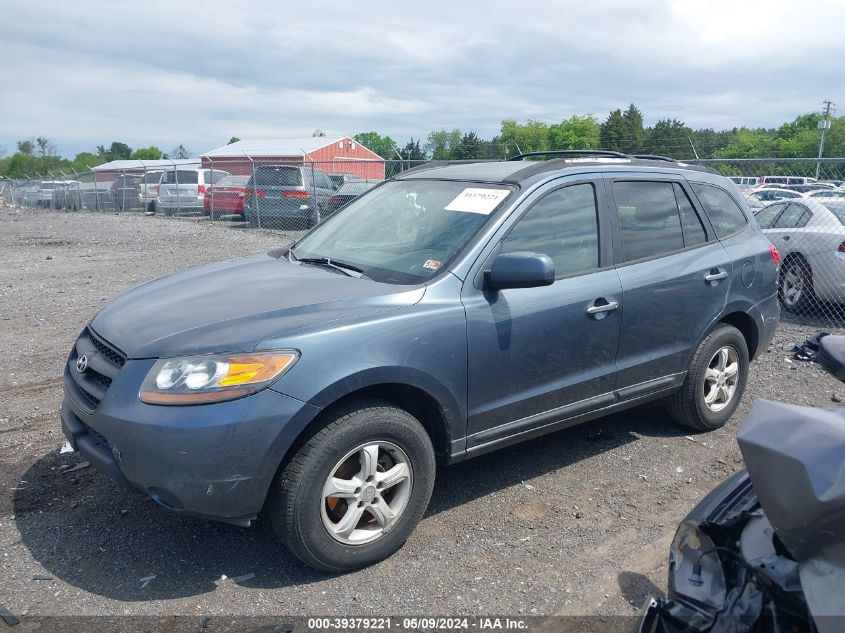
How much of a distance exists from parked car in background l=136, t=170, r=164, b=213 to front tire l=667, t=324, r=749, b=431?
2359cm

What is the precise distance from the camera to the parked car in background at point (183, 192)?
78.5 feet

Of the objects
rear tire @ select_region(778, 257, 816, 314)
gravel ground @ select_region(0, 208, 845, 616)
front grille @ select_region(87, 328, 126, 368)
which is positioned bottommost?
gravel ground @ select_region(0, 208, 845, 616)

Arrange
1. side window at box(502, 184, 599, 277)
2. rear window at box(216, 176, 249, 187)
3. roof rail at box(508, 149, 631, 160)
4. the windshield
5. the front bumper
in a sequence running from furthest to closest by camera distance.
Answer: rear window at box(216, 176, 249, 187), roof rail at box(508, 149, 631, 160), side window at box(502, 184, 599, 277), the windshield, the front bumper

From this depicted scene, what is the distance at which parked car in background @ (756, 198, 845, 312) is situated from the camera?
8789 mm

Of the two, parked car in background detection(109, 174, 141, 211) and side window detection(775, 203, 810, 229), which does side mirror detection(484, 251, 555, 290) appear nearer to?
side window detection(775, 203, 810, 229)

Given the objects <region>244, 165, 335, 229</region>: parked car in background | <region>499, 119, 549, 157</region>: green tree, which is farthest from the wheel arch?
<region>499, 119, 549, 157</region>: green tree

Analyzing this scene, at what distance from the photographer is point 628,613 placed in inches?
124

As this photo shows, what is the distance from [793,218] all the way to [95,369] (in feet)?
29.4

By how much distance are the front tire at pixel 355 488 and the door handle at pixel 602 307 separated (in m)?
1.25

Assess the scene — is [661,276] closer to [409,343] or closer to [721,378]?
[721,378]

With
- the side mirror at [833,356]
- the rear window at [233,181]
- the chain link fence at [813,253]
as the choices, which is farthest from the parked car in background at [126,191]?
the side mirror at [833,356]

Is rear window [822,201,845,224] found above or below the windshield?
below

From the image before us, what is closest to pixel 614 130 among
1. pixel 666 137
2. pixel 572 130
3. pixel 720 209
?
pixel 666 137

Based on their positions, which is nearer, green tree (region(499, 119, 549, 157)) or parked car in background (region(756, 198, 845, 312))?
parked car in background (region(756, 198, 845, 312))
